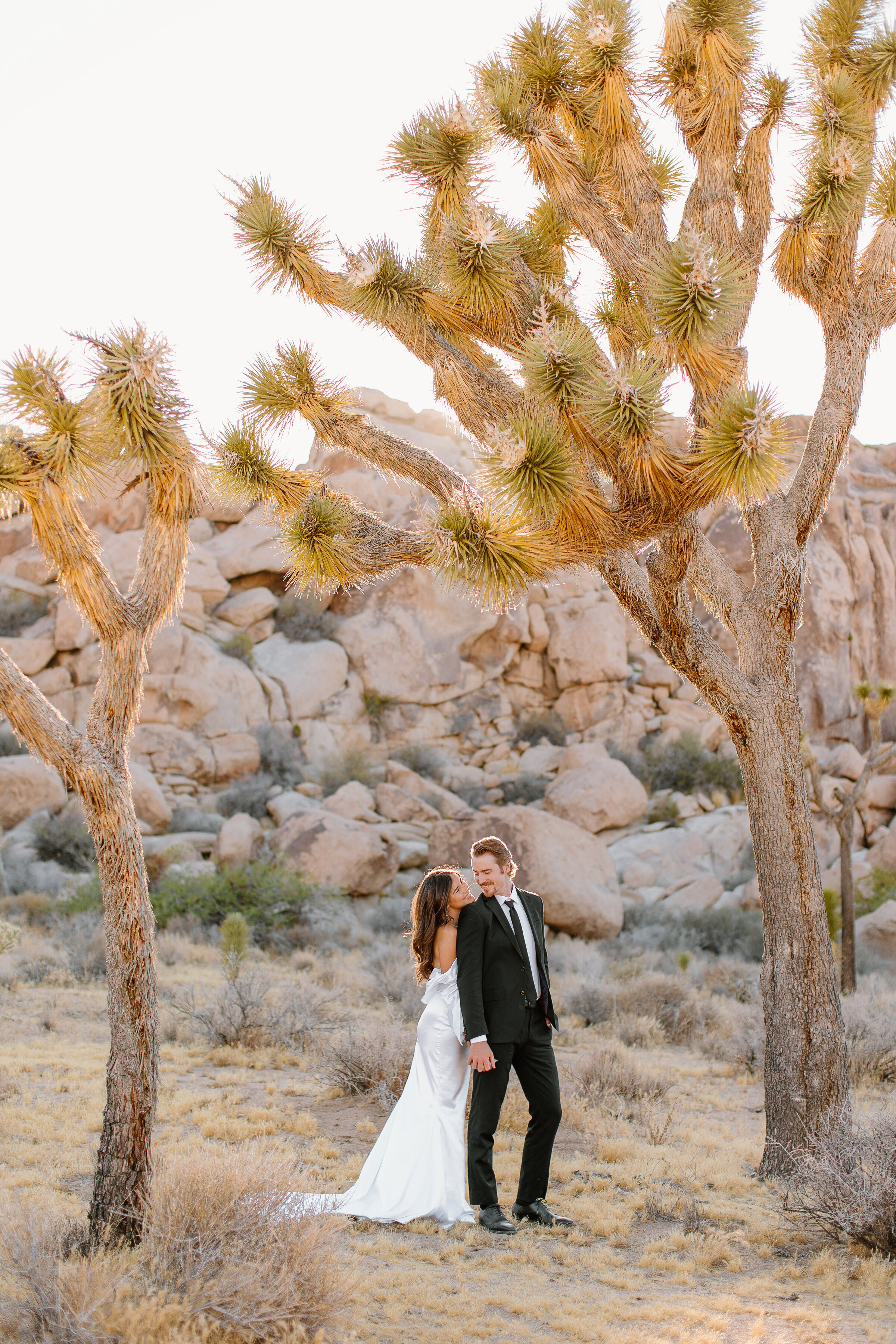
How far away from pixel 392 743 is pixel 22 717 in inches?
738

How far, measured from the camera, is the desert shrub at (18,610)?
21.7m

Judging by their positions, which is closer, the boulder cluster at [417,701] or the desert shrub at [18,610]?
the boulder cluster at [417,701]

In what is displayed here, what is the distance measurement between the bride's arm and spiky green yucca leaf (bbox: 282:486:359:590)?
7.29 feet

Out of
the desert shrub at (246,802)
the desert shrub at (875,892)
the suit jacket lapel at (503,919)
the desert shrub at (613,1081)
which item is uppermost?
the desert shrub at (246,802)

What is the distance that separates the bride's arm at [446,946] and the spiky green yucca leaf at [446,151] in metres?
4.15

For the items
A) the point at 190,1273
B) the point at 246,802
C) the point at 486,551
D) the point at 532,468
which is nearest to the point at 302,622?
the point at 246,802

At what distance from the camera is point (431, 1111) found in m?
4.57

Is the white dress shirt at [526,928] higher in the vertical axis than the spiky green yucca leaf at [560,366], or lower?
lower

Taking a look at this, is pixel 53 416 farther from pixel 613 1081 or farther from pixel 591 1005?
pixel 591 1005

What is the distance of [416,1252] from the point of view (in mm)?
4105

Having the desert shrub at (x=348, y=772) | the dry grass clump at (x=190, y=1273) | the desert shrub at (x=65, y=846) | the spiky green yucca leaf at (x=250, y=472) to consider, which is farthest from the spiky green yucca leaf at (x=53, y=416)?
the desert shrub at (x=348, y=772)

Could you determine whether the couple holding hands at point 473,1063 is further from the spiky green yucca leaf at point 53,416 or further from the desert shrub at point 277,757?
the desert shrub at point 277,757

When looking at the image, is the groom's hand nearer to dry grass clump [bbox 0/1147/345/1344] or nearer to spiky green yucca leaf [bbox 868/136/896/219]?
dry grass clump [bbox 0/1147/345/1344]

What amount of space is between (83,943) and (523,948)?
8637 millimetres
